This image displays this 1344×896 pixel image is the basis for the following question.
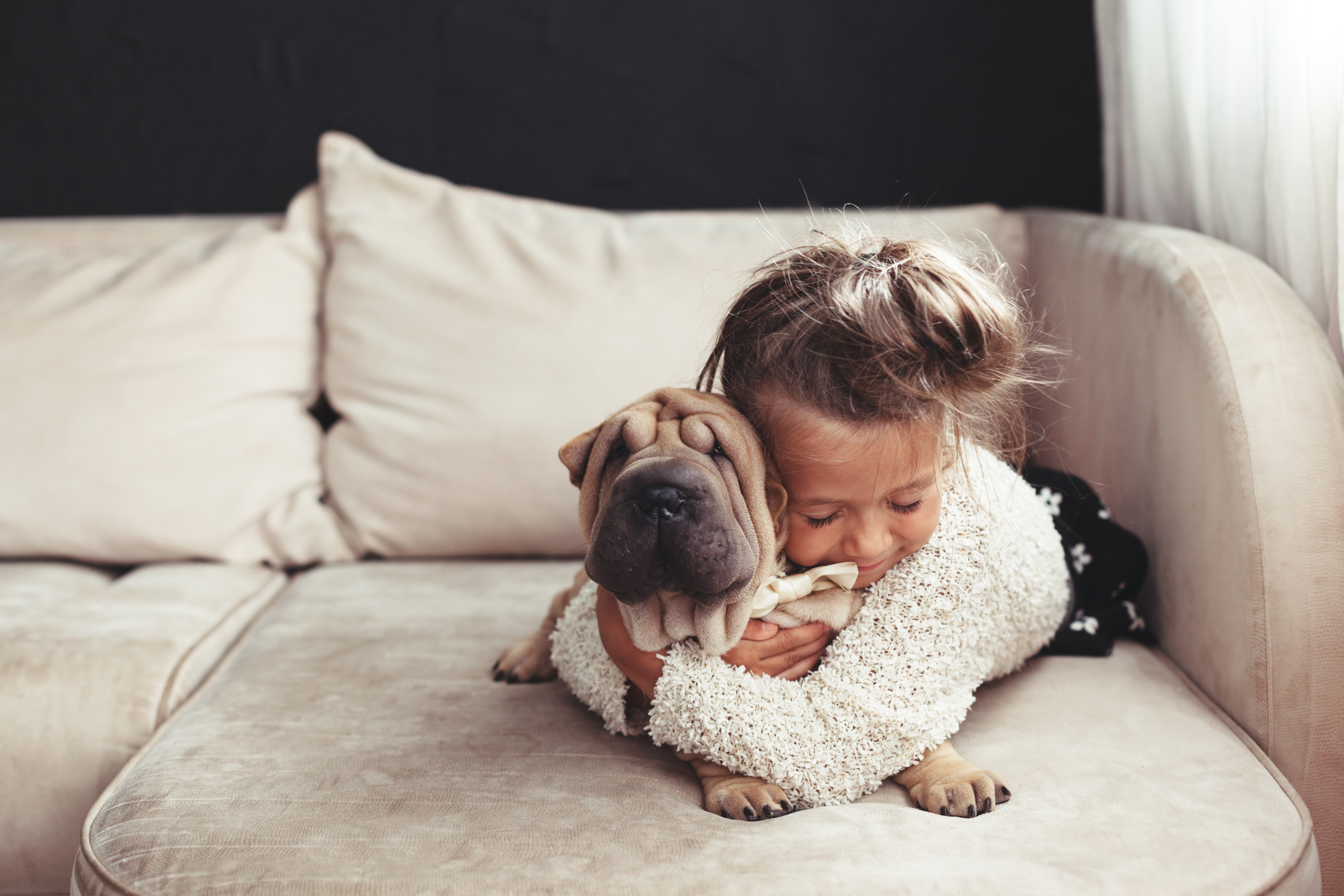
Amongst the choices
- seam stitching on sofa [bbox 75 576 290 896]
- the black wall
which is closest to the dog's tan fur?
seam stitching on sofa [bbox 75 576 290 896]

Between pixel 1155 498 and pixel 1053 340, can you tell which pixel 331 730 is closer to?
pixel 1155 498

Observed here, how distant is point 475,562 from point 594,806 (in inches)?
26.6

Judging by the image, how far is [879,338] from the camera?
77cm

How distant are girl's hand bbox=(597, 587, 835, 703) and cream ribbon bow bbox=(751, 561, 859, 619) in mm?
22

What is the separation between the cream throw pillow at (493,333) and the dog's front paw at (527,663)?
315mm

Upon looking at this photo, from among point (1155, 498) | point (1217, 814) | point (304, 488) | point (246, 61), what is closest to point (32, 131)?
point (246, 61)

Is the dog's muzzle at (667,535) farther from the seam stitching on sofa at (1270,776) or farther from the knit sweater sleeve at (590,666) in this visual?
the seam stitching on sofa at (1270,776)

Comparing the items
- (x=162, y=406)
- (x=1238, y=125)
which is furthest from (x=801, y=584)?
(x=162, y=406)

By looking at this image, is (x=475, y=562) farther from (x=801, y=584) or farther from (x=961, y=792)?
(x=961, y=792)

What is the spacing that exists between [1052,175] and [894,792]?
1.31m

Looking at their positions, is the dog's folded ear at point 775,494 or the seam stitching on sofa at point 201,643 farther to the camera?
the seam stitching on sofa at point 201,643

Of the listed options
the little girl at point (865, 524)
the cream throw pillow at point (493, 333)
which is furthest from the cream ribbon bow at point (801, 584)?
the cream throw pillow at point (493, 333)

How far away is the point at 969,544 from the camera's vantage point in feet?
3.01

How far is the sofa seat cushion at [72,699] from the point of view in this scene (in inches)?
38.6
